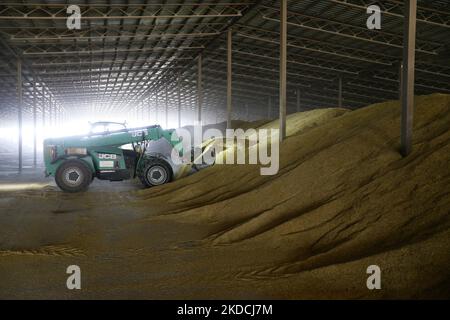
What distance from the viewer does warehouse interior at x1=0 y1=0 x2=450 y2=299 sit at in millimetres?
4728

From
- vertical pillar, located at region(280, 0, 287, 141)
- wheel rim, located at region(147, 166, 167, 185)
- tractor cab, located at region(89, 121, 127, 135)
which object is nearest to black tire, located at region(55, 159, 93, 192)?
tractor cab, located at region(89, 121, 127, 135)

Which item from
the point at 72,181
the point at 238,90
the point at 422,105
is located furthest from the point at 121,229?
the point at 238,90

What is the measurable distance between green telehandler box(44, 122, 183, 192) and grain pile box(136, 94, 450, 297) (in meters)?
2.51

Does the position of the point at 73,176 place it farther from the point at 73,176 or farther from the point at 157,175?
the point at 157,175

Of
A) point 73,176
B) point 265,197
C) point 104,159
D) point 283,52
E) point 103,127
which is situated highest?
point 283,52

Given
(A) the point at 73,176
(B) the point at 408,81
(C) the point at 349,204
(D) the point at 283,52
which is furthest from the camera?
(A) the point at 73,176

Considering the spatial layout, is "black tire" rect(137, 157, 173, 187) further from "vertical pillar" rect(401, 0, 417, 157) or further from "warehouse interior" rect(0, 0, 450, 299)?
"vertical pillar" rect(401, 0, 417, 157)

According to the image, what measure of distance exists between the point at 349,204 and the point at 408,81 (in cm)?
280

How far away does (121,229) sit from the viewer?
24.7 ft

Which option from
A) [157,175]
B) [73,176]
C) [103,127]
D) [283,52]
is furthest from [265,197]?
[103,127]

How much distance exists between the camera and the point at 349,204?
21.5 feet

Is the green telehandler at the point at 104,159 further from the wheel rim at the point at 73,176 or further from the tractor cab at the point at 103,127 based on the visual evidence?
the tractor cab at the point at 103,127

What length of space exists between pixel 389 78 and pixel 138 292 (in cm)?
2408
